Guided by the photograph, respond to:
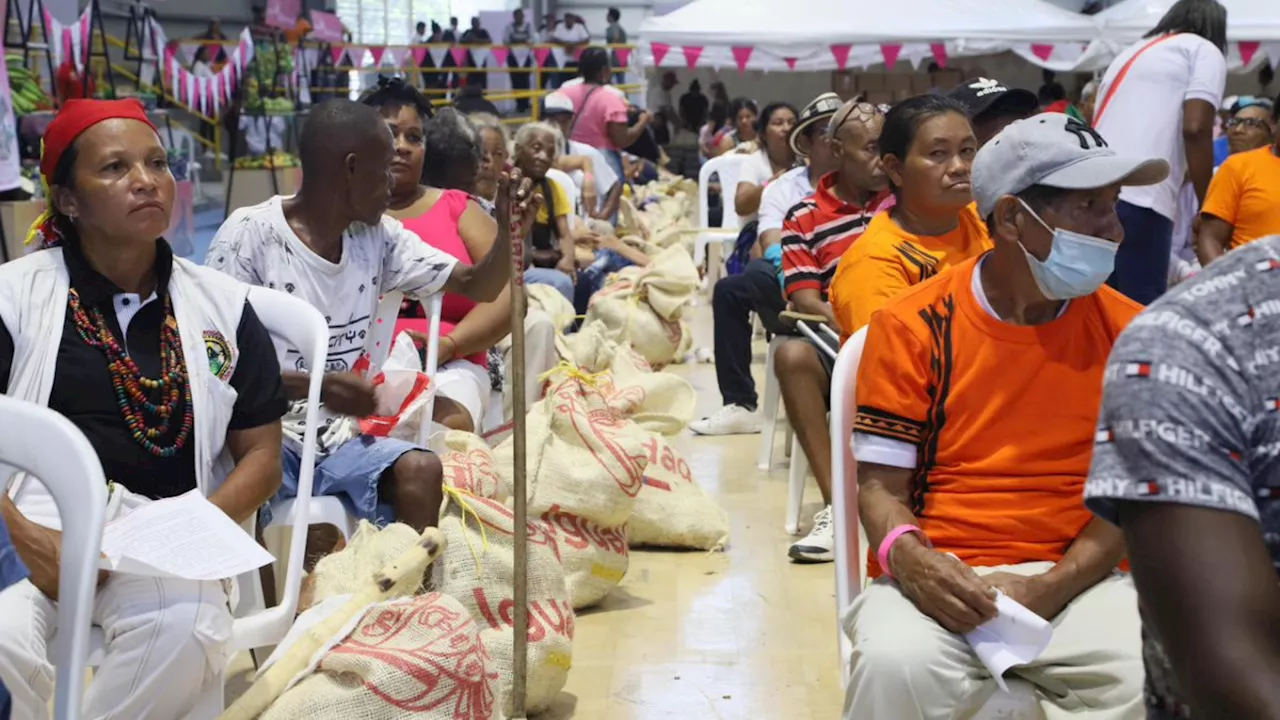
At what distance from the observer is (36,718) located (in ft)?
7.97

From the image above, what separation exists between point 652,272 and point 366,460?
401 cm

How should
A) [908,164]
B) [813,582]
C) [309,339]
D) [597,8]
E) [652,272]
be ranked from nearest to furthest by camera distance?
[309,339], [908,164], [813,582], [652,272], [597,8]

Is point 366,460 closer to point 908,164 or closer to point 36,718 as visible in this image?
point 36,718

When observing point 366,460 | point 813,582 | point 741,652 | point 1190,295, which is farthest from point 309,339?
point 1190,295

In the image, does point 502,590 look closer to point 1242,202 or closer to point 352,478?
point 352,478

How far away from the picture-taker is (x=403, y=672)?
2531 millimetres

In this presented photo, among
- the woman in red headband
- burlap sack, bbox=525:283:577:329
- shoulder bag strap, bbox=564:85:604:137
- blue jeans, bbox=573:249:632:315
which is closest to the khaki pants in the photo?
the woman in red headband

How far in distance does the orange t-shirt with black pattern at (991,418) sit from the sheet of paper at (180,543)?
1057mm

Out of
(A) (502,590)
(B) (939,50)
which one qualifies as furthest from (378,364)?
(B) (939,50)

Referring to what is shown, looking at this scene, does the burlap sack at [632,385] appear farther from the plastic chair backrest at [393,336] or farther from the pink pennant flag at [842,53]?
the pink pennant flag at [842,53]

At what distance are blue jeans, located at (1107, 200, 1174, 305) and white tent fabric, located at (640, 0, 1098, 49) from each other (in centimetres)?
755

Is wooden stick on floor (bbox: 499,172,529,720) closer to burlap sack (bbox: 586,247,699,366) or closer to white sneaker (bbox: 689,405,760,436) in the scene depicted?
white sneaker (bbox: 689,405,760,436)

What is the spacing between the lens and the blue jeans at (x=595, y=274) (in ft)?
25.6

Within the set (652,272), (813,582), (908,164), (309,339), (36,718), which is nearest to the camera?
(36,718)
